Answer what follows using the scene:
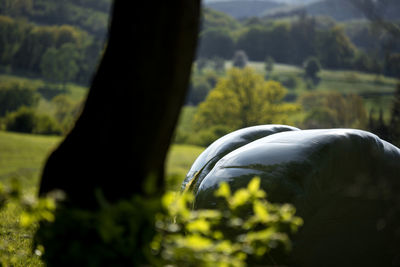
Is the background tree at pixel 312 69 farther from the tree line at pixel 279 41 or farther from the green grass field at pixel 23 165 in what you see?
the green grass field at pixel 23 165

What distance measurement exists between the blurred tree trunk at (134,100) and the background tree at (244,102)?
47031 mm

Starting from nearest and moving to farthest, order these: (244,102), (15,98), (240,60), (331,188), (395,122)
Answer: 1. (331,188)
2. (395,122)
3. (244,102)
4. (15,98)
5. (240,60)

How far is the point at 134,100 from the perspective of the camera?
211 cm

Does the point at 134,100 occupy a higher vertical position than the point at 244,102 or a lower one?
higher

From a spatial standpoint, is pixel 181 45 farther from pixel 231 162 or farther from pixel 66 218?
pixel 231 162

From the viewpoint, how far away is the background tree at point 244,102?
4988 centimetres

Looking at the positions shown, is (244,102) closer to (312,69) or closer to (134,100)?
(134,100)

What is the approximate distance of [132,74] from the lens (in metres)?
2.12

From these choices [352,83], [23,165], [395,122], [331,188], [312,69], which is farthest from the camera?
[312,69]

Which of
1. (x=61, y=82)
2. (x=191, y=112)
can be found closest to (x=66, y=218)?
(x=191, y=112)

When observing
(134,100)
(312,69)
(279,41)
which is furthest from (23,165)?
(279,41)

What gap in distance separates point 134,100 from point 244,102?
48.4 metres

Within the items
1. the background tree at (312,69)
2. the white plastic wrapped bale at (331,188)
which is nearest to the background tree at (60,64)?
the background tree at (312,69)

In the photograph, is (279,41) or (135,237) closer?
(135,237)
